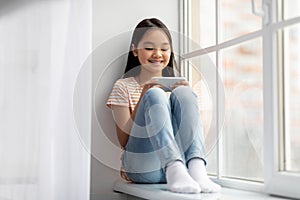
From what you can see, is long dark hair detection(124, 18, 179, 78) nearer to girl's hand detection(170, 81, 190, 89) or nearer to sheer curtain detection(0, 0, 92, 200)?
girl's hand detection(170, 81, 190, 89)

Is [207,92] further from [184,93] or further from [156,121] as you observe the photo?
[156,121]

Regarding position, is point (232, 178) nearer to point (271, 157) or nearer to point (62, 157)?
point (271, 157)

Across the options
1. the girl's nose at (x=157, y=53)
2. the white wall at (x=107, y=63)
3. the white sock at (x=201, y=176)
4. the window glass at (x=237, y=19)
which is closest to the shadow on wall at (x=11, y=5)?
the white wall at (x=107, y=63)

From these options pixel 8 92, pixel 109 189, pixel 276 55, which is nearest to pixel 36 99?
pixel 8 92

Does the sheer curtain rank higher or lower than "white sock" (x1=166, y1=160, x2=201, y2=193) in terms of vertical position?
higher

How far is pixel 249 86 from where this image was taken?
5.57ft

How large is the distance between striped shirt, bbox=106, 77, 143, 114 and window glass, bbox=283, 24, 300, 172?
0.61m

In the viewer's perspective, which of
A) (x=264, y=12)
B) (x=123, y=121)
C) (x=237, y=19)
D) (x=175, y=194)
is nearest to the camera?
(x=175, y=194)

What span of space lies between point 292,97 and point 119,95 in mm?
724

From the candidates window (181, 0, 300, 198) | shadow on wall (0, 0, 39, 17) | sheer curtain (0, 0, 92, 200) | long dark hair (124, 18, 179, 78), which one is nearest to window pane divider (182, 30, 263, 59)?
window (181, 0, 300, 198)

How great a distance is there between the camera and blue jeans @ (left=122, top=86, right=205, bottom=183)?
1575 millimetres

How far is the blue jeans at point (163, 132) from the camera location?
5.17ft

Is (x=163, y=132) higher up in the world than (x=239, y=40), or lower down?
lower down

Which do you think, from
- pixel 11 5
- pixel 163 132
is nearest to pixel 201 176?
pixel 163 132
